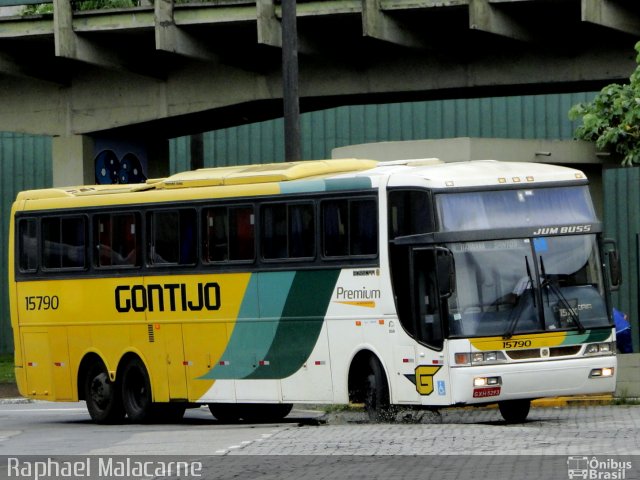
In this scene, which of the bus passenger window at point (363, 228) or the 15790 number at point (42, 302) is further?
the 15790 number at point (42, 302)

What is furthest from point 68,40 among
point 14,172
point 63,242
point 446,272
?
point 14,172

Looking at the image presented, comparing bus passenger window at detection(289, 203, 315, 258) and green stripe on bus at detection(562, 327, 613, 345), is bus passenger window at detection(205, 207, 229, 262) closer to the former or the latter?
bus passenger window at detection(289, 203, 315, 258)

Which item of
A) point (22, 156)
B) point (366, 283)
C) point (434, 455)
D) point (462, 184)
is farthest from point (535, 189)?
point (22, 156)

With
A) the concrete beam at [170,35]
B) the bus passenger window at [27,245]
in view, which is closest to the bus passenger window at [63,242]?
the bus passenger window at [27,245]

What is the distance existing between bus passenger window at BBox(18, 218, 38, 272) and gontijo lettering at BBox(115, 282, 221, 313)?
82.8 inches

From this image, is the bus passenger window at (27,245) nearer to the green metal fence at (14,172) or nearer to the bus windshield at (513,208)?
the bus windshield at (513,208)

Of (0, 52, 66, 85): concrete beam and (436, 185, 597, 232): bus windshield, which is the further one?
(0, 52, 66, 85): concrete beam

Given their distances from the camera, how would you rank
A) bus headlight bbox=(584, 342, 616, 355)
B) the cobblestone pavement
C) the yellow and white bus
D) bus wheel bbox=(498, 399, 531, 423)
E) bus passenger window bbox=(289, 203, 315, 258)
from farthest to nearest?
bus passenger window bbox=(289, 203, 315, 258) → bus wheel bbox=(498, 399, 531, 423) → bus headlight bbox=(584, 342, 616, 355) → the yellow and white bus → the cobblestone pavement

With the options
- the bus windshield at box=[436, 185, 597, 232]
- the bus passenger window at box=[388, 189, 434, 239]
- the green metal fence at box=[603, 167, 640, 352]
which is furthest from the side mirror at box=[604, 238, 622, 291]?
the green metal fence at box=[603, 167, 640, 352]

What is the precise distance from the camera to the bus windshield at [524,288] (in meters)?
17.8

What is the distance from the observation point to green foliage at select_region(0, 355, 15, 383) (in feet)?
106

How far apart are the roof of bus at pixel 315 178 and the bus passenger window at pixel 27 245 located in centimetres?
43

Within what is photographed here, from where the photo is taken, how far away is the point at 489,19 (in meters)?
23.6

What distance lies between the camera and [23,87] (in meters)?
28.8
